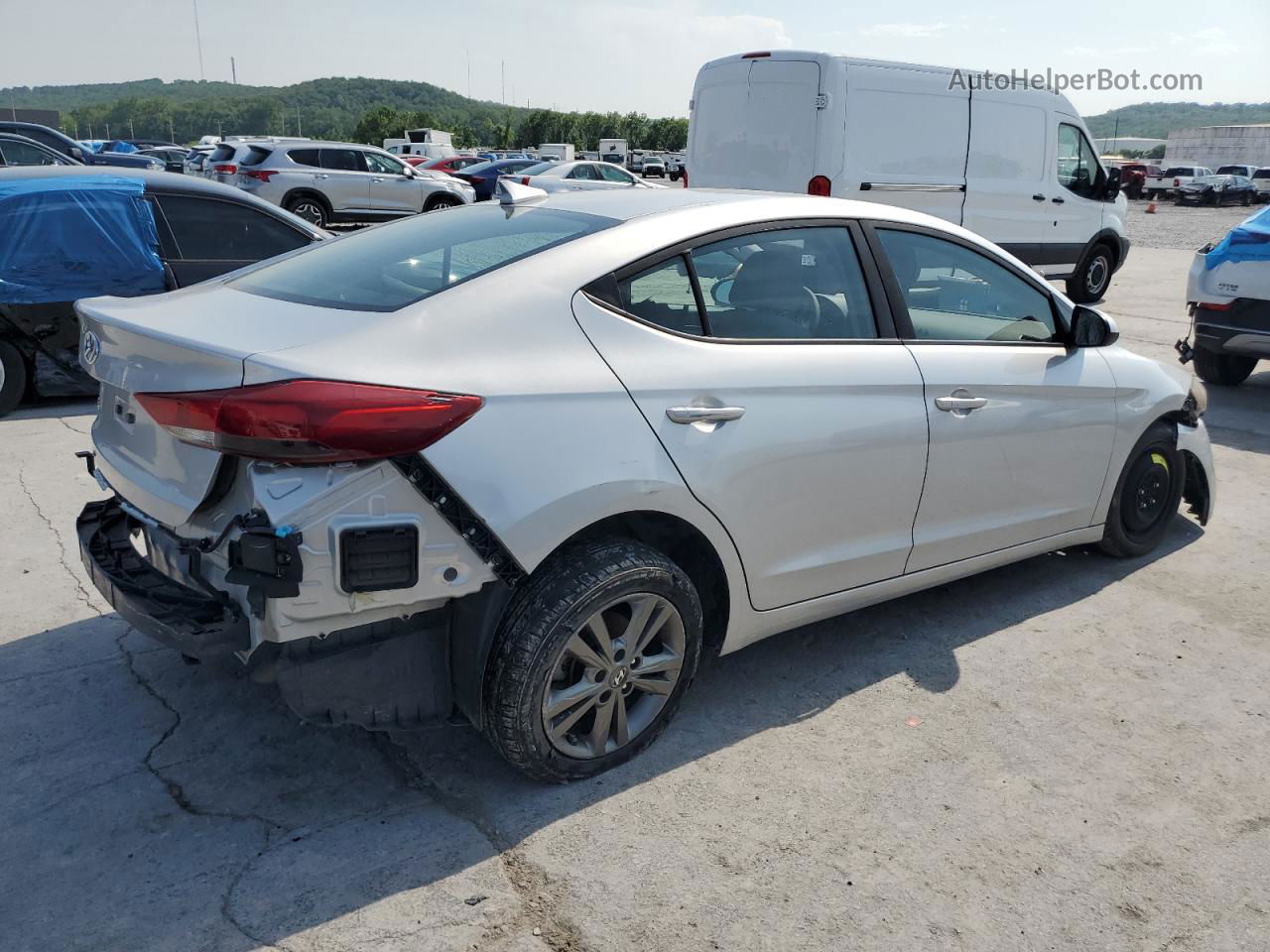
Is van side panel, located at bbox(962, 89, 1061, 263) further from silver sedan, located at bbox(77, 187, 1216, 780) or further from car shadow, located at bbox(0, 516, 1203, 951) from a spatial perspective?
car shadow, located at bbox(0, 516, 1203, 951)

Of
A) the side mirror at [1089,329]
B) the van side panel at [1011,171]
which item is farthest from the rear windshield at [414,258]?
the van side panel at [1011,171]

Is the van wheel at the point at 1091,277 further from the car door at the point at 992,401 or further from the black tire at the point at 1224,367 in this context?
the car door at the point at 992,401

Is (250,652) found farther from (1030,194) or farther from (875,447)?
(1030,194)

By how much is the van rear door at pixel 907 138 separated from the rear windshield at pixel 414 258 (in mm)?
7177

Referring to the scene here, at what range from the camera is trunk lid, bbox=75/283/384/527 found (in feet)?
8.22

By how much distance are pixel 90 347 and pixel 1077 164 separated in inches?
483

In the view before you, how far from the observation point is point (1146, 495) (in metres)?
4.70

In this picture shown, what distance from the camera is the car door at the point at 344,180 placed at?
1948cm

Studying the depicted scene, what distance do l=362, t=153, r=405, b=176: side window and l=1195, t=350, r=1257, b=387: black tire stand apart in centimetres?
1587

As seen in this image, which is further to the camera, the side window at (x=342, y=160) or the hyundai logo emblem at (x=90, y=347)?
the side window at (x=342, y=160)

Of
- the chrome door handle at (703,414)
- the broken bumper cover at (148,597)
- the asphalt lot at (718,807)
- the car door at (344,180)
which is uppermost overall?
the car door at (344,180)

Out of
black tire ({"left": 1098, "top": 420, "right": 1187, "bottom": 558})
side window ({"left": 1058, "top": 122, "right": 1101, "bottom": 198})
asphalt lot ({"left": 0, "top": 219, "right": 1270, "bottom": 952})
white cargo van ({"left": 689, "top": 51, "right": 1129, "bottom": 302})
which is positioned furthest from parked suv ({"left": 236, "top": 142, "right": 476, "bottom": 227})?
asphalt lot ({"left": 0, "top": 219, "right": 1270, "bottom": 952})

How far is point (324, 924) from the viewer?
235cm

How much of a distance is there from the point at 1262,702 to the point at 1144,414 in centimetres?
135
